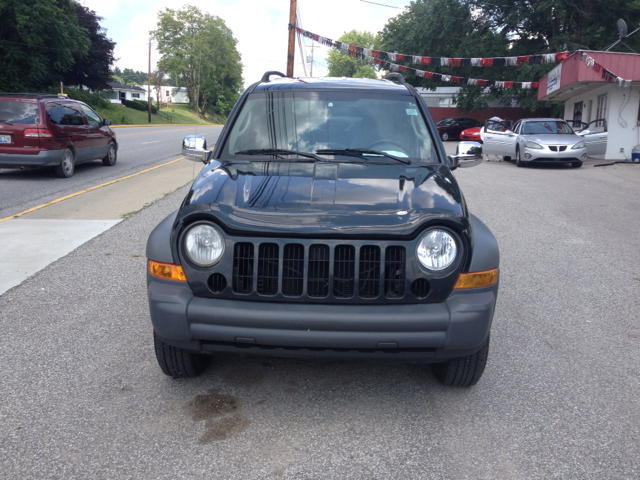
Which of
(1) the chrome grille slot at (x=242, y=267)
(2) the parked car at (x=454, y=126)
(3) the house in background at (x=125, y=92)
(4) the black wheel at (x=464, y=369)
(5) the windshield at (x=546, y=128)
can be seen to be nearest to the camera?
(1) the chrome grille slot at (x=242, y=267)

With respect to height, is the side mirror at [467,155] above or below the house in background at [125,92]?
below

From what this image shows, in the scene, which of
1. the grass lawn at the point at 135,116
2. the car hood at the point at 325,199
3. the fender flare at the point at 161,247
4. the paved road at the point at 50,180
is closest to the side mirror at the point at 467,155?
the car hood at the point at 325,199

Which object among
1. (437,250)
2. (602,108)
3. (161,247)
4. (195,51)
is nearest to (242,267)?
(161,247)

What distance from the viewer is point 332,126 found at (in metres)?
4.25

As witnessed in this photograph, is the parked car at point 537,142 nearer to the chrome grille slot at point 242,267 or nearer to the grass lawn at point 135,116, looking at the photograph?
the chrome grille slot at point 242,267

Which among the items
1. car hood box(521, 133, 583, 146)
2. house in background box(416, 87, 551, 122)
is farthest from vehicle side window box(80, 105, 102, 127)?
house in background box(416, 87, 551, 122)

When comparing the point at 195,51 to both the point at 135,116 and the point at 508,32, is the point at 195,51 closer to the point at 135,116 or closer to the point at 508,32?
the point at 135,116

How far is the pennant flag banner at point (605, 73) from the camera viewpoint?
19578 mm

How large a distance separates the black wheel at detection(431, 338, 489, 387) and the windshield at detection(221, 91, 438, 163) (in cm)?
142

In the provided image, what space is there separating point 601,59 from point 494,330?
18788 mm

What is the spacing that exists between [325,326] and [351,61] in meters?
102

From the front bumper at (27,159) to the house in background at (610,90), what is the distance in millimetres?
16016

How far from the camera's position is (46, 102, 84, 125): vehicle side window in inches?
478

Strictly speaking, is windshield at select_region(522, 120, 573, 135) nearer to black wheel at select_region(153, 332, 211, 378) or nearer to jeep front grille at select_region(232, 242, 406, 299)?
jeep front grille at select_region(232, 242, 406, 299)
